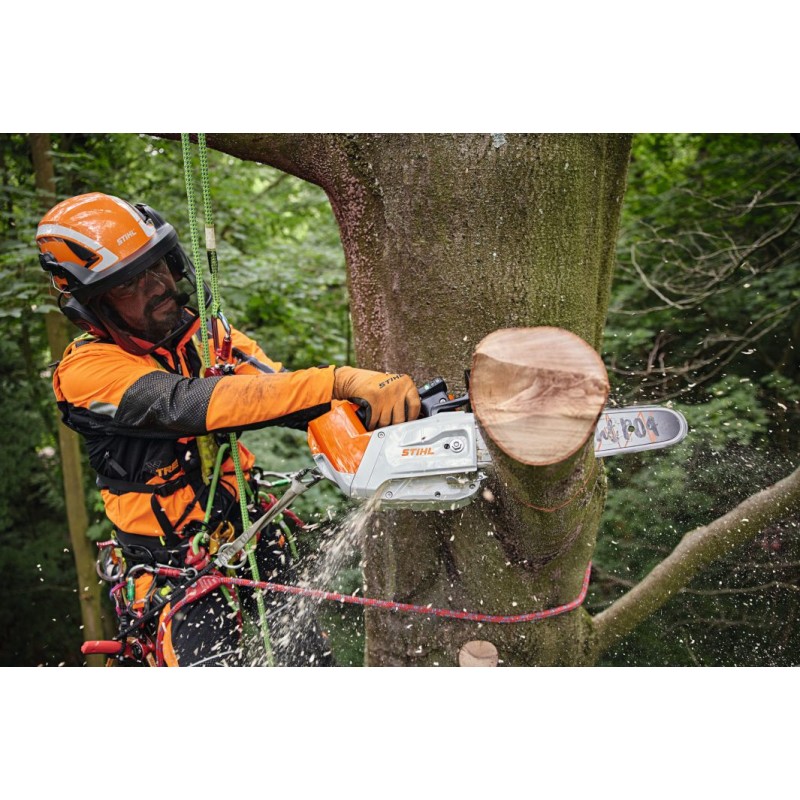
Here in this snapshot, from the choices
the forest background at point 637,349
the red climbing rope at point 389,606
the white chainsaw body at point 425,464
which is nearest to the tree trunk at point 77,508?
the forest background at point 637,349

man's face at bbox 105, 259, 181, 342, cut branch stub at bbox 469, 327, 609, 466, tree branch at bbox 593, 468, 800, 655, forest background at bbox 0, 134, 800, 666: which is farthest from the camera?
forest background at bbox 0, 134, 800, 666

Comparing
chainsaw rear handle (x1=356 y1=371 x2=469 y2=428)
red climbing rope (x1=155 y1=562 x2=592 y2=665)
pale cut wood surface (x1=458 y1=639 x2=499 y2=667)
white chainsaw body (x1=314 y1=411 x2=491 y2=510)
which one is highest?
chainsaw rear handle (x1=356 y1=371 x2=469 y2=428)

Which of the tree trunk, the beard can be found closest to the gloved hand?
the beard

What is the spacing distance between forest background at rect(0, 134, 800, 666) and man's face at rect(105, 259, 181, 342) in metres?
0.99

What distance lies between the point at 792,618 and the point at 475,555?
2784mm

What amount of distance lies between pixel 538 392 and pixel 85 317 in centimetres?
155

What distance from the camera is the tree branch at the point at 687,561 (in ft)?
8.39

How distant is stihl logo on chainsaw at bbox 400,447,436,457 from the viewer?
1.83 m

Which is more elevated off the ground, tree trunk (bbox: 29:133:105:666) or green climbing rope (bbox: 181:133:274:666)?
green climbing rope (bbox: 181:133:274:666)

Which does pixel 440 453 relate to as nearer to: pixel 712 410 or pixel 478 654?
pixel 478 654

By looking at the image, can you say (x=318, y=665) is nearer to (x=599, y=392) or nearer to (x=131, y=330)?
(x=131, y=330)

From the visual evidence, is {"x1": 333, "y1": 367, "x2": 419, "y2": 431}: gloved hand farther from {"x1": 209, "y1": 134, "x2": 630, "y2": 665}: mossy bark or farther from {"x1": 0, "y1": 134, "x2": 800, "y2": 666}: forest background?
{"x1": 0, "y1": 134, "x2": 800, "y2": 666}: forest background

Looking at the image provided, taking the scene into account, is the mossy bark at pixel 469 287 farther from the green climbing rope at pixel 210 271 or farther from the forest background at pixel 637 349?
the forest background at pixel 637 349

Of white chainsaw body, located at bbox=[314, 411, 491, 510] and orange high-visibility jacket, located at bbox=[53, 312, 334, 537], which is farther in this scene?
orange high-visibility jacket, located at bbox=[53, 312, 334, 537]
